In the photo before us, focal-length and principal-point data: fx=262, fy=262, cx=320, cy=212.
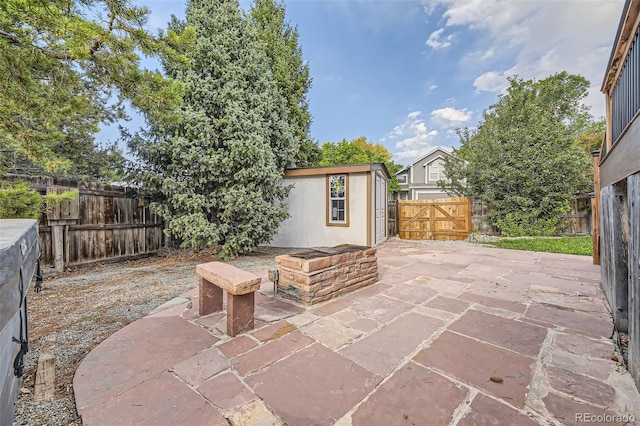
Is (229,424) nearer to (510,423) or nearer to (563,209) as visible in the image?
(510,423)

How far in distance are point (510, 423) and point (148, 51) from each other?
172 inches

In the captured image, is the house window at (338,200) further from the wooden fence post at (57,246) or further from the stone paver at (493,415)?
the stone paver at (493,415)

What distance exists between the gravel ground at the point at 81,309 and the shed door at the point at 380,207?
393 cm

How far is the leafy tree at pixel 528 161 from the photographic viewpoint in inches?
377

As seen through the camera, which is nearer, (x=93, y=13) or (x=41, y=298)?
(x=93, y=13)

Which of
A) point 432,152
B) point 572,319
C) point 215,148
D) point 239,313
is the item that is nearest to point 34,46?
point 239,313

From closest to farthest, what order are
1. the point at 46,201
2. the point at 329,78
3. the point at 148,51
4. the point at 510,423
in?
the point at 510,423
the point at 148,51
the point at 46,201
the point at 329,78

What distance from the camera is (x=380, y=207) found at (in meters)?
8.96

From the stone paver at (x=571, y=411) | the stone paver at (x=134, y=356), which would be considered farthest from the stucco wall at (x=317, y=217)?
the stone paver at (x=571, y=411)

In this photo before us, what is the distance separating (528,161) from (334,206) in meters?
7.73

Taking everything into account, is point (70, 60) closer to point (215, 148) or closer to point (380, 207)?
point (215, 148)

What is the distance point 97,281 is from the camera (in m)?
4.50

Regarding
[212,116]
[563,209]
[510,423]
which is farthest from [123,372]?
[563,209]

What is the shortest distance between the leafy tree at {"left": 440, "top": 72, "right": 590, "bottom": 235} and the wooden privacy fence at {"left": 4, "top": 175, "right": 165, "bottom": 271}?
1156 cm
